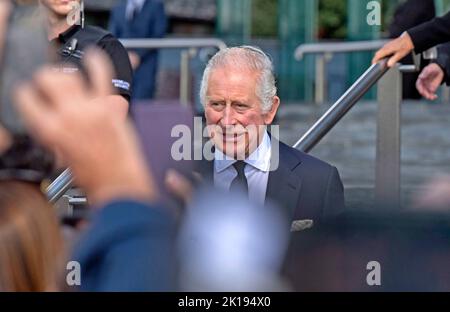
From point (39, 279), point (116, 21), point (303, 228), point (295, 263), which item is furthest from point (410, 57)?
point (116, 21)

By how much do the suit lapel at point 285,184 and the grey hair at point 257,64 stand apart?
12cm

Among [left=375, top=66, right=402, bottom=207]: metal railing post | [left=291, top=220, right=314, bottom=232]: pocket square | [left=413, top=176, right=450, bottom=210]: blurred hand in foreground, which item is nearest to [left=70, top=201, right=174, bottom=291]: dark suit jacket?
[left=413, top=176, right=450, bottom=210]: blurred hand in foreground

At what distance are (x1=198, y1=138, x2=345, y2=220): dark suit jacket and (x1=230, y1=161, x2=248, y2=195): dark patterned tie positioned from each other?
5 centimetres

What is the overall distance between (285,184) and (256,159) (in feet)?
0.25

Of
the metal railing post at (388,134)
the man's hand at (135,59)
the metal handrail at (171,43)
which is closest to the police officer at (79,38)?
the metal railing post at (388,134)

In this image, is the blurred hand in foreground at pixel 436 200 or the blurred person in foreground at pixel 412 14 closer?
the blurred hand in foreground at pixel 436 200

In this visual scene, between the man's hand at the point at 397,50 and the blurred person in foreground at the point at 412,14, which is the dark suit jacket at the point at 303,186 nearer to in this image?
the man's hand at the point at 397,50

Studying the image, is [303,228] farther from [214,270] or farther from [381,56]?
[381,56]

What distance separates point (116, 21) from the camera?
328 inches

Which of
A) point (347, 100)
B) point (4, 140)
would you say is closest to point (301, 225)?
point (4, 140)

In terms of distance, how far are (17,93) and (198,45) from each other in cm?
586

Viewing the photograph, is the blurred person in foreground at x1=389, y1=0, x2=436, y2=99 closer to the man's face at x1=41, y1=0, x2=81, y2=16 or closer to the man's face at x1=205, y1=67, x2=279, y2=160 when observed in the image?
the man's face at x1=41, y1=0, x2=81, y2=16

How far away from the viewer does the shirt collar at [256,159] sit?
2.76 meters

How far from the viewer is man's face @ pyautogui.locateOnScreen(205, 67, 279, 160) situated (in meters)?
2.90
